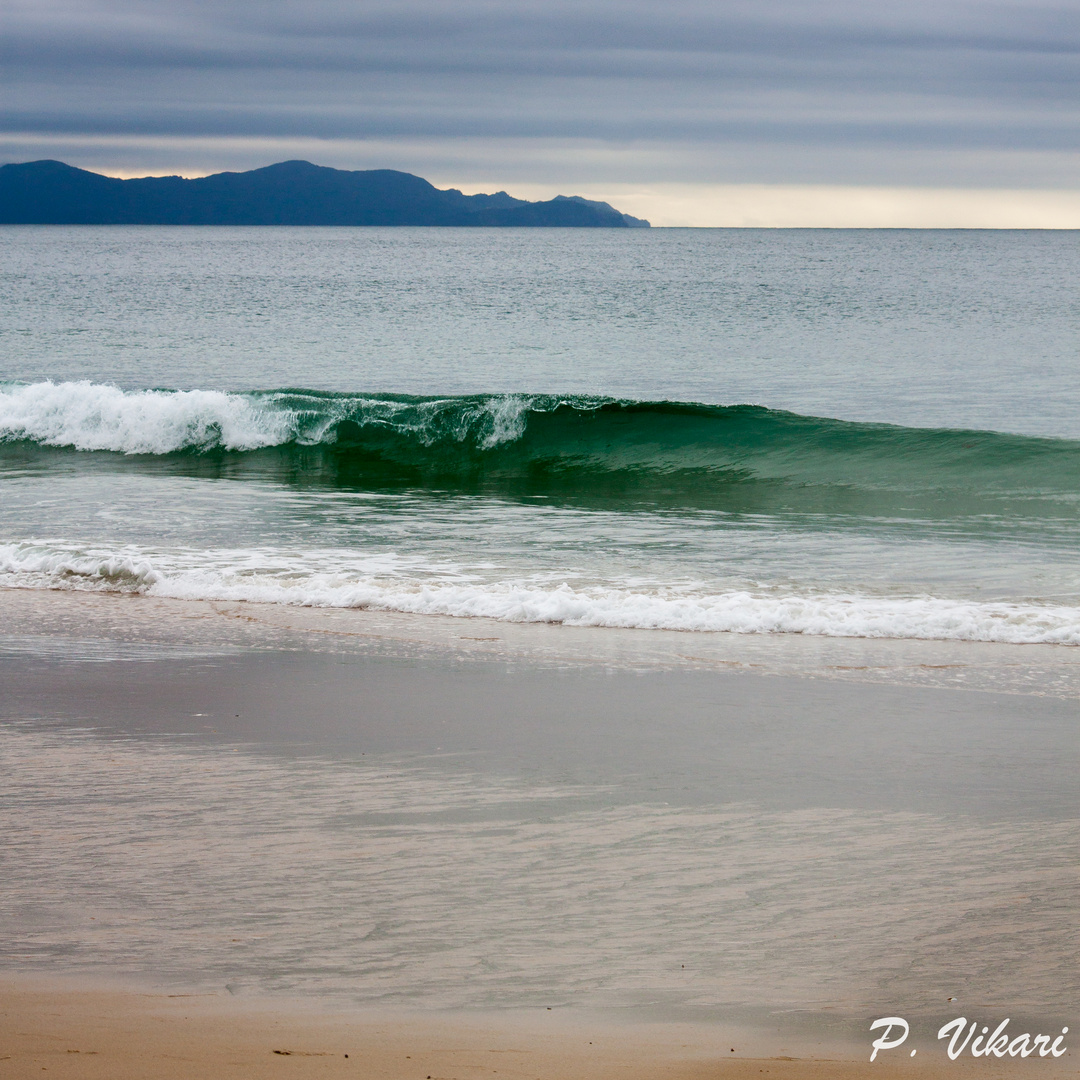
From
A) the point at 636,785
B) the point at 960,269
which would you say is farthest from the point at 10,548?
the point at 960,269

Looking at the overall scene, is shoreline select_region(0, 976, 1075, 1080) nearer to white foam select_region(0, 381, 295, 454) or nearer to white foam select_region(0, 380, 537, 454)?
white foam select_region(0, 380, 537, 454)

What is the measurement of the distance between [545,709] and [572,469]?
1123cm

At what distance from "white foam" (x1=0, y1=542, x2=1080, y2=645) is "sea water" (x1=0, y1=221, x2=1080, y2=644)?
3cm

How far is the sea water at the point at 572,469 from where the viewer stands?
879 centimetres

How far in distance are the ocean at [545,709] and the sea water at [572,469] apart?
9cm

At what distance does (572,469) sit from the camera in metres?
16.9

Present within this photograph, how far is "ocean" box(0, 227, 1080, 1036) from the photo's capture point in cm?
335

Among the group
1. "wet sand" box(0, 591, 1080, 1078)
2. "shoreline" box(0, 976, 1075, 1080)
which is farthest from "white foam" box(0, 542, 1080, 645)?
"shoreline" box(0, 976, 1075, 1080)

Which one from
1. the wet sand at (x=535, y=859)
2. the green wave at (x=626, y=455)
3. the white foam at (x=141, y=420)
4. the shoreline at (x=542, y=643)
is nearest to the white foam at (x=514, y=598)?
the shoreline at (x=542, y=643)

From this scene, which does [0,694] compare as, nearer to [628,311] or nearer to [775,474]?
[775,474]

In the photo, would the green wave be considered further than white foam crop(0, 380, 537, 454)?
No

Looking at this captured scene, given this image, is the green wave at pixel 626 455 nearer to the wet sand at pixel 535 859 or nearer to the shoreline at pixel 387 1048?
the wet sand at pixel 535 859
